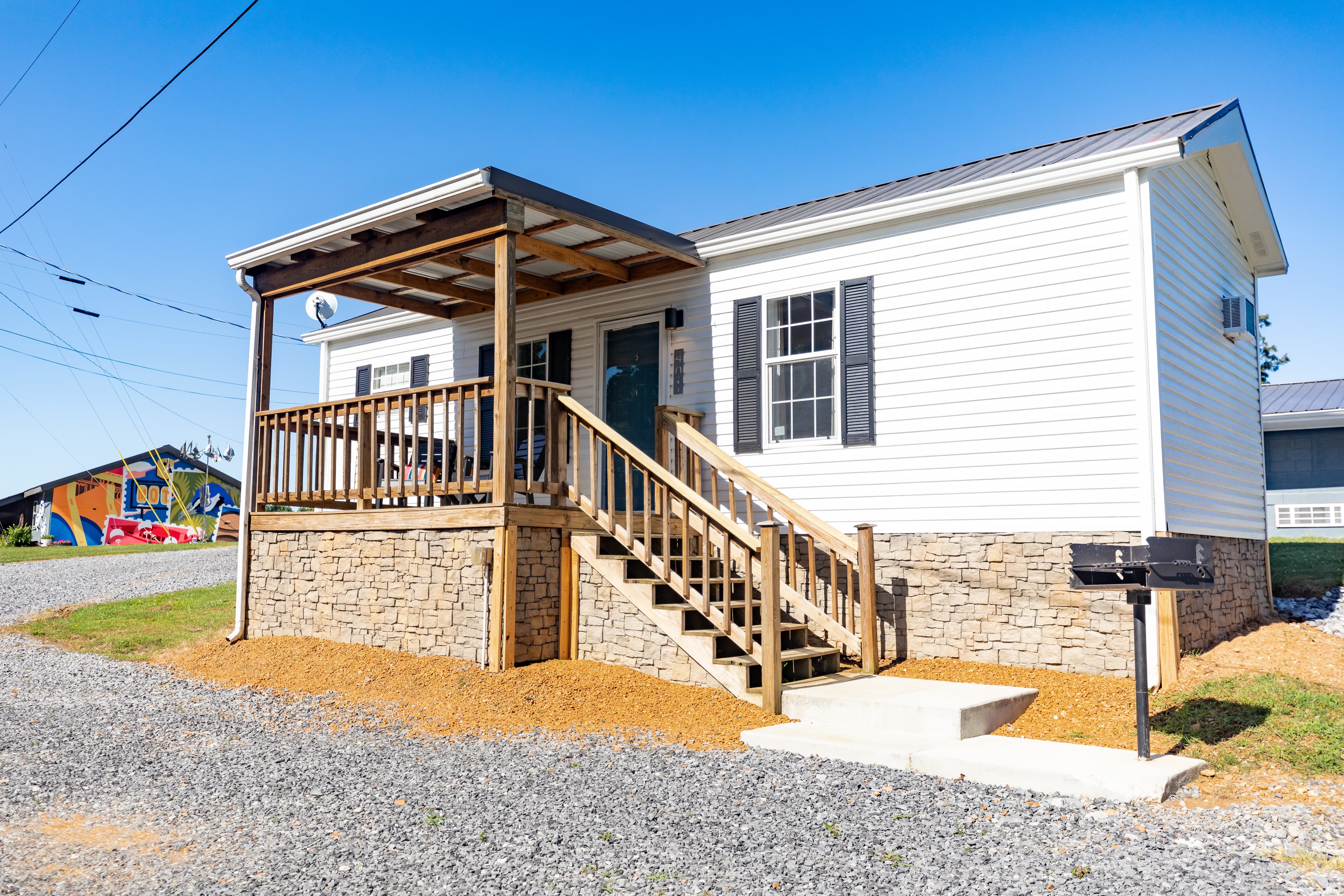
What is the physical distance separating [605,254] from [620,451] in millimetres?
2455

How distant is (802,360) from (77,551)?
Result: 2023 cm

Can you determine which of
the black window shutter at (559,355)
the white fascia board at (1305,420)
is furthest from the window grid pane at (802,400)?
the white fascia board at (1305,420)

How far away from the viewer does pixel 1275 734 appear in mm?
4969

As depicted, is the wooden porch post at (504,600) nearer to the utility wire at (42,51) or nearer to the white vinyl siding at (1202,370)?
the white vinyl siding at (1202,370)

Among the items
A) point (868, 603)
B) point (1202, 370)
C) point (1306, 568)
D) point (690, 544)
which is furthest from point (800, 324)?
point (1306, 568)

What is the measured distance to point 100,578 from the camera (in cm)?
1482

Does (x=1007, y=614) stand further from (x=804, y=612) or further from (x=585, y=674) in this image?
(x=585, y=674)

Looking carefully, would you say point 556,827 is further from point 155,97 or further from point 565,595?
point 155,97

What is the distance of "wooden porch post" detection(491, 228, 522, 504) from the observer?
7023 mm

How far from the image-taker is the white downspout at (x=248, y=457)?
893cm

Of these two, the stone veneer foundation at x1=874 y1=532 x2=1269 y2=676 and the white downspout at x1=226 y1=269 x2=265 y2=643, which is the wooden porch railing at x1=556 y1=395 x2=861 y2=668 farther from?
the white downspout at x1=226 y1=269 x2=265 y2=643

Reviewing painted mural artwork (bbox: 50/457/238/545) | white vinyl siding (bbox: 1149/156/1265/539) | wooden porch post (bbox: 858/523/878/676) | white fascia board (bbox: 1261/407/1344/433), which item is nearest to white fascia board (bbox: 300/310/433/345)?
wooden porch post (bbox: 858/523/878/676)

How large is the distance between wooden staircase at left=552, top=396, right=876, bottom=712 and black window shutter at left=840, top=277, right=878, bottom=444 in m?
0.88

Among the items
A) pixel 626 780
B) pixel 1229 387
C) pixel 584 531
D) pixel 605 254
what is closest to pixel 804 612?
pixel 584 531
